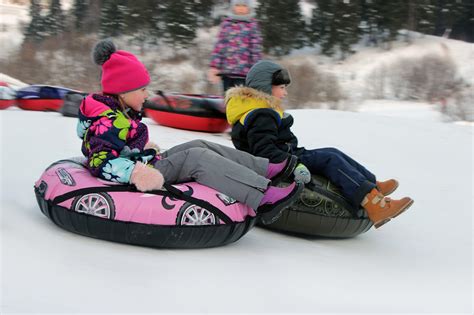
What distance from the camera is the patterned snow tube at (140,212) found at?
2.72 m

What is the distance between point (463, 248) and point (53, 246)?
2454 mm

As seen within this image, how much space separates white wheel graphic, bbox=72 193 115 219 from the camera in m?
2.72

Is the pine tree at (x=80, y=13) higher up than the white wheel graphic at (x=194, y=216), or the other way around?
the white wheel graphic at (x=194, y=216)

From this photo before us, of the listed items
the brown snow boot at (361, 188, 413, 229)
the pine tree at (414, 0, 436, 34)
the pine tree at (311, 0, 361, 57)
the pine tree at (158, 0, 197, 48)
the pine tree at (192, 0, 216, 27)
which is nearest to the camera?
the brown snow boot at (361, 188, 413, 229)

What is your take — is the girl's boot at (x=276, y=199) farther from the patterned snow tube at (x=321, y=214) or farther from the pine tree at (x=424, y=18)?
the pine tree at (x=424, y=18)

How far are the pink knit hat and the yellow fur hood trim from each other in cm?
66

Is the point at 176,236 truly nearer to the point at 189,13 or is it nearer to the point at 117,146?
the point at 117,146

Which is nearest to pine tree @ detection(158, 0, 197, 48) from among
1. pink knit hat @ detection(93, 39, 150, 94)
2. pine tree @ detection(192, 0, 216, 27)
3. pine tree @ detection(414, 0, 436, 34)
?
pine tree @ detection(192, 0, 216, 27)

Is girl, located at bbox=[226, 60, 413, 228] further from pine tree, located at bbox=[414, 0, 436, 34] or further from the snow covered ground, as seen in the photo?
pine tree, located at bbox=[414, 0, 436, 34]

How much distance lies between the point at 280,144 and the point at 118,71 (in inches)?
41.1

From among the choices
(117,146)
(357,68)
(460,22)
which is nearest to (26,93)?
(117,146)

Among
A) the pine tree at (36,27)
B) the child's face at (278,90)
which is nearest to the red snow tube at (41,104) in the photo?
the child's face at (278,90)

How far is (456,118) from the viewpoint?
14672mm

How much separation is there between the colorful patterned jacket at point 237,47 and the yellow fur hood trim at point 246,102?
225 centimetres
